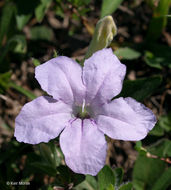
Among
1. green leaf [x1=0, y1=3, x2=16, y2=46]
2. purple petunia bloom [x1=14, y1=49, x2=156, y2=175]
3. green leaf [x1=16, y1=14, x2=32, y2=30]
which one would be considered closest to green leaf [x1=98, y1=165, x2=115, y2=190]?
purple petunia bloom [x1=14, y1=49, x2=156, y2=175]

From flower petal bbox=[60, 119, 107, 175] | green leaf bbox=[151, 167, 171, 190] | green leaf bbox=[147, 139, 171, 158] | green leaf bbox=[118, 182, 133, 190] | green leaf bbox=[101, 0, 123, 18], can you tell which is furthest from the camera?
green leaf bbox=[101, 0, 123, 18]

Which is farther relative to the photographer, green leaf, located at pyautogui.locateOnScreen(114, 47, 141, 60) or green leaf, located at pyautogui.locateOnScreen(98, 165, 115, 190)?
green leaf, located at pyautogui.locateOnScreen(114, 47, 141, 60)

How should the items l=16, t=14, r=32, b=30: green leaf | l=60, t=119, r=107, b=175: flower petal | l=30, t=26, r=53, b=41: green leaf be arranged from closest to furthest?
l=60, t=119, r=107, b=175: flower petal < l=16, t=14, r=32, b=30: green leaf < l=30, t=26, r=53, b=41: green leaf

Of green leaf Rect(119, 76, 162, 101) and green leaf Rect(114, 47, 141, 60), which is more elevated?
green leaf Rect(119, 76, 162, 101)

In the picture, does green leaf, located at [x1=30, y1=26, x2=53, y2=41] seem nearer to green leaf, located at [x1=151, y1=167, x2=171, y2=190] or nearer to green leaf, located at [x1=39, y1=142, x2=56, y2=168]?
green leaf, located at [x1=39, y1=142, x2=56, y2=168]

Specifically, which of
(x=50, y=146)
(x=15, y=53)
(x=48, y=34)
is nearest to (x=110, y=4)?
(x=48, y=34)

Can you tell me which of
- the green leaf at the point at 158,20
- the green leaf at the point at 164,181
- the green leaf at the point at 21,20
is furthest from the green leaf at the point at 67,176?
the green leaf at the point at 158,20

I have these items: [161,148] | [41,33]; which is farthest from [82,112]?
[41,33]
